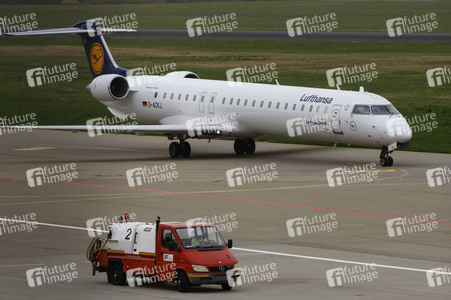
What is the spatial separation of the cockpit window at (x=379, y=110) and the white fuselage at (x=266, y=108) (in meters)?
0.19

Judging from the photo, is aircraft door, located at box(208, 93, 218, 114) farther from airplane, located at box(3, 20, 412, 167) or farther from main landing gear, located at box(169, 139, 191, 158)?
main landing gear, located at box(169, 139, 191, 158)

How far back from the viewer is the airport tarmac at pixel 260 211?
23562mm

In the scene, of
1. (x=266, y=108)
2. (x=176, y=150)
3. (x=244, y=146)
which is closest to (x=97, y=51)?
(x=176, y=150)

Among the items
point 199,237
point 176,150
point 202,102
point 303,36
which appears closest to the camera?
point 199,237

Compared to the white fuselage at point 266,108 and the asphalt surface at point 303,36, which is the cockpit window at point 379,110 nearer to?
the white fuselage at point 266,108

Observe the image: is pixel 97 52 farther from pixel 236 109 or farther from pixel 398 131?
pixel 398 131

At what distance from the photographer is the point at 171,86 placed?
2012 inches

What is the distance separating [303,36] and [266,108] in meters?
64.0

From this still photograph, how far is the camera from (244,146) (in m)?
49.2

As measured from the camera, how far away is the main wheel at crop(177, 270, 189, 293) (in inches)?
901

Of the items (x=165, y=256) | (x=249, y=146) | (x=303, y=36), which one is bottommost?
(x=165, y=256)

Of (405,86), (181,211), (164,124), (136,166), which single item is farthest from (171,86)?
(405,86)

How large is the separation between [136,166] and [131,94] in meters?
7.65

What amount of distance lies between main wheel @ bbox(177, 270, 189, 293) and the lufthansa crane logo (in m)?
31.9
